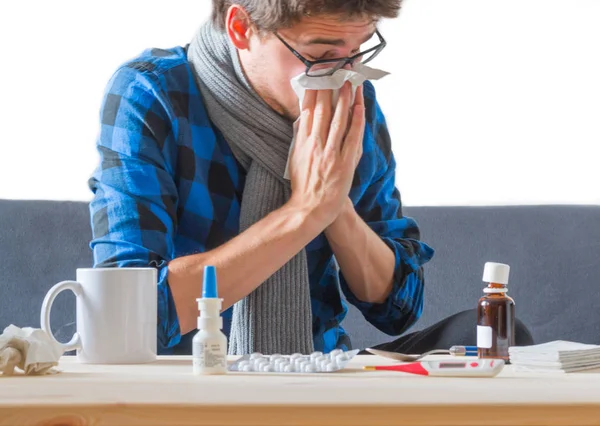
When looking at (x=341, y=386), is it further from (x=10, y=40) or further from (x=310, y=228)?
(x=10, y=40)

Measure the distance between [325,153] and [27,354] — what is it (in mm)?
677

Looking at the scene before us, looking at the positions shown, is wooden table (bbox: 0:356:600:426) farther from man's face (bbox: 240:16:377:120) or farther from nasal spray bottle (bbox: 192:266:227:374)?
man's face (bbox: 240:16:377:120)

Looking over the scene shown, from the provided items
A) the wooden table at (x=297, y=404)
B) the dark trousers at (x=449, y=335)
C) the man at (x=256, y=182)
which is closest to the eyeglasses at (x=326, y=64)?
the man at (x=256, y=182)

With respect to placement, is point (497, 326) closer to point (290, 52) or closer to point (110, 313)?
point (110, 313)

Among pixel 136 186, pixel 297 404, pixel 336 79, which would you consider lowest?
pixel 297 404

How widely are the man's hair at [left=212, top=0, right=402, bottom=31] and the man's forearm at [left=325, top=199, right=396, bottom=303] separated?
1.01ft

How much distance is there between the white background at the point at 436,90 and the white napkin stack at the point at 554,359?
136 cm

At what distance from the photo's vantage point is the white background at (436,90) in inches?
90.1

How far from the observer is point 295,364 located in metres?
0.90

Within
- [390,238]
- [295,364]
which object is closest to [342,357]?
[295,364]

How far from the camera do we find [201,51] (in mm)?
1591

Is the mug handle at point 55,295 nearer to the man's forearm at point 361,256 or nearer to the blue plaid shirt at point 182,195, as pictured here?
the blue plaid shirt at point 182,195

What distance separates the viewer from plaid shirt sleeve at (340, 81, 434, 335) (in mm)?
1562

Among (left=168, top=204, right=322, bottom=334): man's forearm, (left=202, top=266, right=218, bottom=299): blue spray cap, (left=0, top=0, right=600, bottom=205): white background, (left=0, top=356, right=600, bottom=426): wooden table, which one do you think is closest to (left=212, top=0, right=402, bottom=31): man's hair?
(left=168, top=204, right=322, bottom=334): man's forearm
